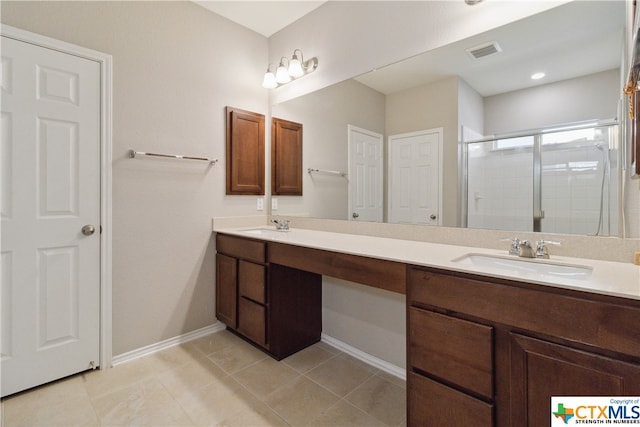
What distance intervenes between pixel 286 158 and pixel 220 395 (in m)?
1.81

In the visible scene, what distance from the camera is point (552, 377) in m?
0.94

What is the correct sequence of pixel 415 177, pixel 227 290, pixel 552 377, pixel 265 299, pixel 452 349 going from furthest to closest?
1. pixel 227 290
2. pixel 265 299
3. pixel 415 177
4. pixel 452 349
5. pixel 552 377

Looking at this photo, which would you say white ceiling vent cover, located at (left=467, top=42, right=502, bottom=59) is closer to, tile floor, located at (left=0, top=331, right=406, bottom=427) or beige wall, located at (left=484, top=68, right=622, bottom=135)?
beige wall, located at (left=484, top=68, right=622, bottom=135)

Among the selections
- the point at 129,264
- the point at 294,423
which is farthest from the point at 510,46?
the point at 129,264

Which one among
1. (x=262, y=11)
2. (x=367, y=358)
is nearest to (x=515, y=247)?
(x=367, y=358)

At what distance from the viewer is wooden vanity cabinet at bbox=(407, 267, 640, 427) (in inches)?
33.8

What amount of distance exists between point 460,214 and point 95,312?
228cm

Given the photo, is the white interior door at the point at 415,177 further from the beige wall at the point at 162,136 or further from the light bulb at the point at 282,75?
the beige wall at the point at 162,136

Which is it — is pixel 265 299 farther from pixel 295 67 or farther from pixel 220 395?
pixel 295 67

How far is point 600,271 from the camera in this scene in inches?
43.4

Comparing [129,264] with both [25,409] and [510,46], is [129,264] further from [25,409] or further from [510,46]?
[510,46]

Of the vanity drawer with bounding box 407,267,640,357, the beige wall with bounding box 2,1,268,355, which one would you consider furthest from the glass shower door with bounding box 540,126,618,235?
the beige wall with bounding box 2,1,268,355

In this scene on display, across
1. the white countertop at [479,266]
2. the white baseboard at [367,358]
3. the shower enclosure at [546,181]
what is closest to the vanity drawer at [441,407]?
the white countertop at [479,266]

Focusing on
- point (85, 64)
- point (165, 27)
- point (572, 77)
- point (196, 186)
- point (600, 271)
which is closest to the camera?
point (600, 271)
